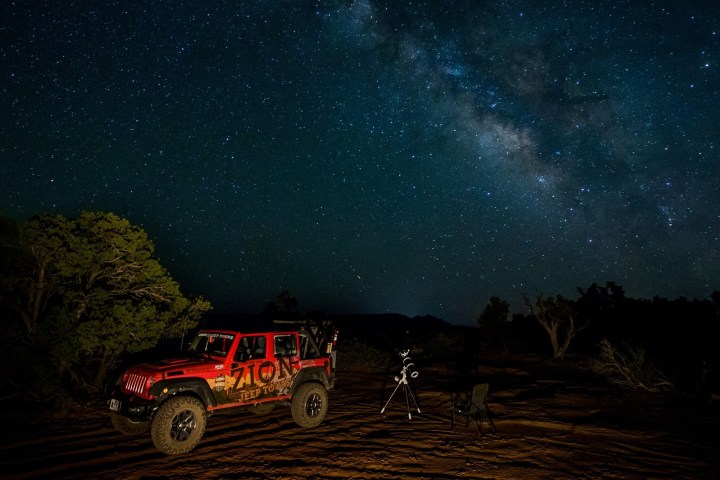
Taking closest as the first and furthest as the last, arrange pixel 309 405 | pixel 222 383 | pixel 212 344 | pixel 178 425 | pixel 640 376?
1. pixel 178 425
2. pixel 222 383
3. pixel 212 344
4. pixel 309 405
5. pixel 640 376

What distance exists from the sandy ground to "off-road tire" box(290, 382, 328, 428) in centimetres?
26

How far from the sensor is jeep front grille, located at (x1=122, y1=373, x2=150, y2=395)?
23.2 feet

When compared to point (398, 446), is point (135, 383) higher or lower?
higher

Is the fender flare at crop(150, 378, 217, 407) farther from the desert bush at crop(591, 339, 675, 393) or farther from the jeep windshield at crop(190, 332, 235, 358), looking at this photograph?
the desert bush at crop(591, 339, 675, 393)

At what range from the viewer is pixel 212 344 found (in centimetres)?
863

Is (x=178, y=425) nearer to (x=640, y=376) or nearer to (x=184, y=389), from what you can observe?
(x=184, y=389)

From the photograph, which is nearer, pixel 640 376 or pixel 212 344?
pixel 212 344

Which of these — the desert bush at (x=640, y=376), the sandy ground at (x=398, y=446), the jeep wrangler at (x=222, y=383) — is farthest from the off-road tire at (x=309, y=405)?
the desert bush at (x=640, y=376)

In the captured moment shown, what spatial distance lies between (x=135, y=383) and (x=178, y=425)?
3.68 ft

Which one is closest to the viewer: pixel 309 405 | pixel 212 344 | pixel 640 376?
pixel 212 344

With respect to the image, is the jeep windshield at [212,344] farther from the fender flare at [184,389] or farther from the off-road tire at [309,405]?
the off-road tire at [309,405]

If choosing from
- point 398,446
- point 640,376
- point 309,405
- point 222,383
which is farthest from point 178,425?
point 640,376

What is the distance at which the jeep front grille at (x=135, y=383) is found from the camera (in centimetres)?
707

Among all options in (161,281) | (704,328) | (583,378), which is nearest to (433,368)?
(583,378)
